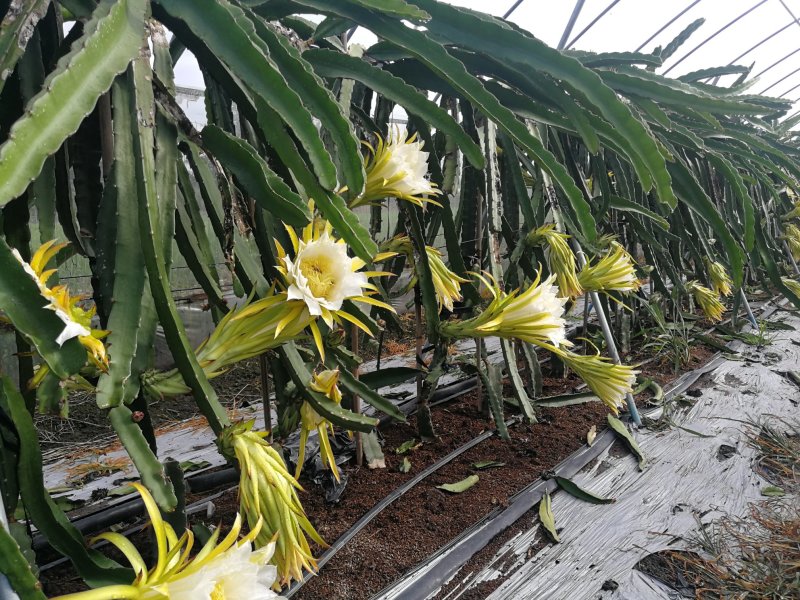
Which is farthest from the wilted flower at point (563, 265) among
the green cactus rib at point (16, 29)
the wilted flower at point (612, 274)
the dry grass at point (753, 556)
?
the green cactus rib at point (16, 29)

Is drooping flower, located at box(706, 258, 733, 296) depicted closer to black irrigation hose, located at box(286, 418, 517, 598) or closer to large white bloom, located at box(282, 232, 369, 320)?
black irrigation hose, located at box(286, 418, 517, 598)

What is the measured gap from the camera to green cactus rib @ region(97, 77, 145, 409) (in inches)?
14.5

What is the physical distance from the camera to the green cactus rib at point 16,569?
0.28 metres

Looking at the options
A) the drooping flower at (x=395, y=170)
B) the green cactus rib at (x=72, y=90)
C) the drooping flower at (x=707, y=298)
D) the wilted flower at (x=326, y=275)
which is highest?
the green cactus rib at (x=72, y=90)

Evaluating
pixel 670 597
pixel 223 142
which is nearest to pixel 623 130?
pixel 223 142

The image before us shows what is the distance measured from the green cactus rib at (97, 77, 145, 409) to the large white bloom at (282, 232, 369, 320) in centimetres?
11

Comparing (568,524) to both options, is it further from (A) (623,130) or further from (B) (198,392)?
(B) (198,392)

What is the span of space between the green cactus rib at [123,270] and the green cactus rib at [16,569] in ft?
0.31

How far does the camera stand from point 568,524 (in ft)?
3.26

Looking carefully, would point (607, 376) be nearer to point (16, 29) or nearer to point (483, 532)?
point (483, 532)

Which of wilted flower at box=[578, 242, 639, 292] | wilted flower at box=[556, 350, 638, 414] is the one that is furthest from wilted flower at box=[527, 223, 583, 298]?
wilted flower at box=[556, 350, 638, 414]

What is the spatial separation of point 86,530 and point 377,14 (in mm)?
886

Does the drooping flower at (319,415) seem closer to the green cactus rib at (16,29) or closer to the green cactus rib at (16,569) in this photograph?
the green cactus rib at (16,569)

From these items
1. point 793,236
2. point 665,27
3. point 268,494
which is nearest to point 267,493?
point 268,494
